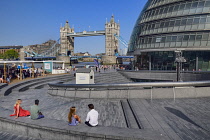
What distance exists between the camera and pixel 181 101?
12016 millimetres

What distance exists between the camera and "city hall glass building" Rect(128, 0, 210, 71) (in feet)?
92.2

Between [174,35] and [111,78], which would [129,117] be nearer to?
[111,78]

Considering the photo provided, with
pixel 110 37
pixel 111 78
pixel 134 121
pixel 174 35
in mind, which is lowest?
pixel 134 121

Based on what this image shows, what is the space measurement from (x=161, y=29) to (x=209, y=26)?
6475 mm

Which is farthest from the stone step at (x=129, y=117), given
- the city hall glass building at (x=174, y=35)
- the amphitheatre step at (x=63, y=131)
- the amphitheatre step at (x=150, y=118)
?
the city hall glass building at (x=174, y=35)

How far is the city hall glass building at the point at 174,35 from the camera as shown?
28094 mm

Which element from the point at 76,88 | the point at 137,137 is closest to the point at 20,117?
the point at 137,137

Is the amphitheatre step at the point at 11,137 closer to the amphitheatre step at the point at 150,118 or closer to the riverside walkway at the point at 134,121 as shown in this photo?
the riverside walkway at the point at 134,121

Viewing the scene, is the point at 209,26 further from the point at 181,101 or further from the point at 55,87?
the point at 55,87

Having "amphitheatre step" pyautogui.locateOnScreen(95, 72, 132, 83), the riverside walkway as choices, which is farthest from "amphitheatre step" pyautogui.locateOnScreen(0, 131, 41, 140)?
"amphitheatre step" pyautogui.locateOnScreen(95, 72, 132, 83)

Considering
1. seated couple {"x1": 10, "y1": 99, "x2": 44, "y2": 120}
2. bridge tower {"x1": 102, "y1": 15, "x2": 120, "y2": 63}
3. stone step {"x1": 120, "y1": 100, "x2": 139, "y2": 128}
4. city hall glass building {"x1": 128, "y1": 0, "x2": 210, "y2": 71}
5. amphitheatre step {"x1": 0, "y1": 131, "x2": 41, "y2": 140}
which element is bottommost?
amphitheatre step {"x1": 0, "y1": 131, "x2": 41, "y2": 140}

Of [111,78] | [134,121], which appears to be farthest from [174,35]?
[134,121]

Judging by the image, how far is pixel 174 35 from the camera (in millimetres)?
29703

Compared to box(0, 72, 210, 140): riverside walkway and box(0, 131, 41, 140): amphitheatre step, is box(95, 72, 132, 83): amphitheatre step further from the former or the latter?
box(0, 131, 41, 140): amphitheatre step
